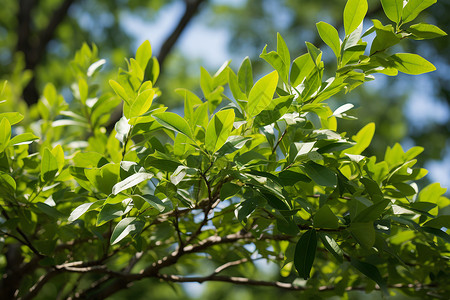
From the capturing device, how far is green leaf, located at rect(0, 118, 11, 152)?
72cm

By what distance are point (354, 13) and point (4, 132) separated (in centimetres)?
65

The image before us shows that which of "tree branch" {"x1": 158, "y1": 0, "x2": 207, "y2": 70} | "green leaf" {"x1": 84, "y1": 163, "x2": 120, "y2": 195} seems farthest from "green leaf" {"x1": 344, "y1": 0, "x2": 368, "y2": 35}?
"tree branch" {"x1": 158, "y1": 0, "x2": 207, "y2": 70}

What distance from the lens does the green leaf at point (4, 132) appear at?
72 centimetres

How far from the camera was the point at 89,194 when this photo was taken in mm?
841

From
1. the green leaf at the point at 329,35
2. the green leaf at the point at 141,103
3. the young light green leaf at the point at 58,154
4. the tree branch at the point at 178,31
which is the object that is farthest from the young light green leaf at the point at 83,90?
the tree branch at the point at 178,31

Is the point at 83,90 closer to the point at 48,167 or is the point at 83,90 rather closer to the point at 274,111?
the point at 48,167

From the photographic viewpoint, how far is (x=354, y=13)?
684 millimetres

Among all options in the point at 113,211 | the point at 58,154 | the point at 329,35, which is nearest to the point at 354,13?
the point at 329,35

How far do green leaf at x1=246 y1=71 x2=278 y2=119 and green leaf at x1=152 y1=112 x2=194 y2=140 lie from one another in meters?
0.12

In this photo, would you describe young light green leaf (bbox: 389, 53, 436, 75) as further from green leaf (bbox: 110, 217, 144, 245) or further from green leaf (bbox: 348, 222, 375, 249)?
green leaf (bbox: 110, 217, 144, 245)

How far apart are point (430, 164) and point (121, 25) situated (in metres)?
5.13

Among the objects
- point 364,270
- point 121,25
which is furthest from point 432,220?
point 121,25

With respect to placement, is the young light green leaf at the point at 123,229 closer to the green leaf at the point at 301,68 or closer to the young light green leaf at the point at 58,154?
the young light green leaf at the point at 58,154

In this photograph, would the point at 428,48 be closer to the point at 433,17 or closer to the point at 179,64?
the point at 433,17
